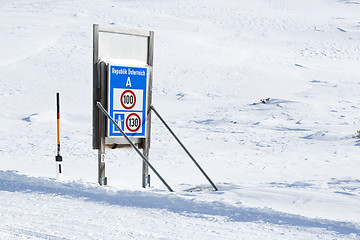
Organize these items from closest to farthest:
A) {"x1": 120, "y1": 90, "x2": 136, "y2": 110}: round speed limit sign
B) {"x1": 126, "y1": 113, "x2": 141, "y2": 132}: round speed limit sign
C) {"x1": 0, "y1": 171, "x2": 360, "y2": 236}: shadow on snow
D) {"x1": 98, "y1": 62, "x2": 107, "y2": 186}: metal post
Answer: {"x1": 0, "y1": 171, "x2": 360, "y2": 236}: shadow on snow → {"x1": 98, "y1": 62, "x2": 107, "y2": 186}: metal post → {"x1": 120, "y1": 90, "x2": 136, "y2": 110}: round speed limit sign → {"x1": 126, "y1": 113, "x2": 141, "y2": 132}: round speed limit sign

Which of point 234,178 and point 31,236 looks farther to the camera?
point 234,178

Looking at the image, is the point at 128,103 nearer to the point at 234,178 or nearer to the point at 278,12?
the point at 234,178

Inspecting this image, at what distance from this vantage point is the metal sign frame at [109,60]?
6.96 meters

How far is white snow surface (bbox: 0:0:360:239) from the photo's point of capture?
505 cm

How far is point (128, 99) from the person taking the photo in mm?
7172

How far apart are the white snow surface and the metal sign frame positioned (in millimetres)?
652

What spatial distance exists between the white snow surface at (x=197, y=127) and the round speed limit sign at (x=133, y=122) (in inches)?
34.6

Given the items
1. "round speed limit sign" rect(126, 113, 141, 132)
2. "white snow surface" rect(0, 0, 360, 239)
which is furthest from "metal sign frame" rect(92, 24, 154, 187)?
"white snow surface" rect(0, 0, 360, 239)

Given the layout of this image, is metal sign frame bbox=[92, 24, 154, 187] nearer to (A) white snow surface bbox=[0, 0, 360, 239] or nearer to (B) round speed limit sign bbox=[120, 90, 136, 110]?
(B) round speed limit sign bbox=[120, 90, 136, 110]

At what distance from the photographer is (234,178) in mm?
8766

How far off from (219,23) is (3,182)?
113ft

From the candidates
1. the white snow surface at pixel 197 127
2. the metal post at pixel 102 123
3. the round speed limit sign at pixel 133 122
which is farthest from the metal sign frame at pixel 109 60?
the white snow surface at pixel 197 127

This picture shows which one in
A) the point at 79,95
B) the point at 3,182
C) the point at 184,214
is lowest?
the point at 79,95

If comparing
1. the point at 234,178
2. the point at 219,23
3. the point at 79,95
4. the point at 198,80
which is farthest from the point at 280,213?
Result: the point at 219,23
